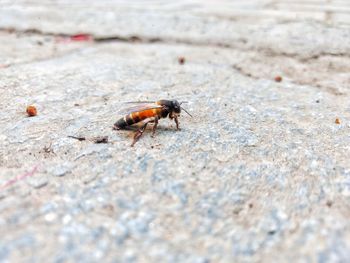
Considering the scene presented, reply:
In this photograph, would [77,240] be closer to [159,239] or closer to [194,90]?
[159,239]

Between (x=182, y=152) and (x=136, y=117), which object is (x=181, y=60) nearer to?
(x=136, y=117)

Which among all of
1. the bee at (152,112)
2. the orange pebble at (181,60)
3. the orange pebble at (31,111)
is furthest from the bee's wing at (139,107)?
the orange pebble at (181,60)

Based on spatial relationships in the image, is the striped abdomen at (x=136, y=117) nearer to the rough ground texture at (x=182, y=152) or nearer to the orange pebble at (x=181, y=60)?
the rough ground texture at (x=182, y=152)

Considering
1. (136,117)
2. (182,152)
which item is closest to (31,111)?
(136,117)

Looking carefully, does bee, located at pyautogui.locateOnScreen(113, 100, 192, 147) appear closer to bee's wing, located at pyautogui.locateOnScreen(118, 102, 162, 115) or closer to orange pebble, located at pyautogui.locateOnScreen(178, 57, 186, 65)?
bee's wing, located at pyautogui.locateOnScreen(118, 102, 162, 115)

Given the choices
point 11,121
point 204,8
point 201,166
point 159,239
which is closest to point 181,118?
point 201,166

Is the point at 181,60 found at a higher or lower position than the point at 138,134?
higher

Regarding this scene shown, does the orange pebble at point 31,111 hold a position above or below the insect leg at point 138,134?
above
